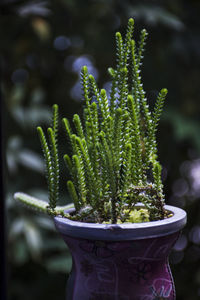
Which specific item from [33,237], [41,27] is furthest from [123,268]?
[41,27]

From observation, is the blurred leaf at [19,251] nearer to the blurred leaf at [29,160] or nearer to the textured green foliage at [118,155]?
the blurred leaf at [29,160]

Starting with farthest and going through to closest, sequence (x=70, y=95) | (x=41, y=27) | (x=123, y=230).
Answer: (x=70, y=95) → (x=41, y=27) → (x=123, y=230)

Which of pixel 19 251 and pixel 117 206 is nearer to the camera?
pixel 117 206

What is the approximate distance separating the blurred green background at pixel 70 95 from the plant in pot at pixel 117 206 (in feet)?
3.10

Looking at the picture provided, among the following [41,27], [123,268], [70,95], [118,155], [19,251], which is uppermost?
[41,27]

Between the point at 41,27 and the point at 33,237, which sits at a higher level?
Result: the point at 41,27

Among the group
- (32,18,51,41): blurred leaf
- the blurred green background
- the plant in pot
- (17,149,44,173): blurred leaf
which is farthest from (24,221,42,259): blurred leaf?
the plant in pot

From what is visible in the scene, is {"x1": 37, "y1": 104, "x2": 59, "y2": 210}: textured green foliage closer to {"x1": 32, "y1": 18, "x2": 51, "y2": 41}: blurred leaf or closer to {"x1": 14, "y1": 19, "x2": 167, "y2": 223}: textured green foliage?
{"x1": 14, "y1": 19, "x2": 167, "y2": 223}: textured green foliage

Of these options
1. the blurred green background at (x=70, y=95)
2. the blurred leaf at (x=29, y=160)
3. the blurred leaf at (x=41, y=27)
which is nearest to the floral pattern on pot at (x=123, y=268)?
the blurred green background at (x=70, y=95)

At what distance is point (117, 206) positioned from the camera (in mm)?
439

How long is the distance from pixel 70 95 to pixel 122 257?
1.78m

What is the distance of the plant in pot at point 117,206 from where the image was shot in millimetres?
394

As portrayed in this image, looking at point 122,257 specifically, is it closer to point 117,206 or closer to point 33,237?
point 117,206

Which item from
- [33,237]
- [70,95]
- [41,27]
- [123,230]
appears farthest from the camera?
[70,95]
